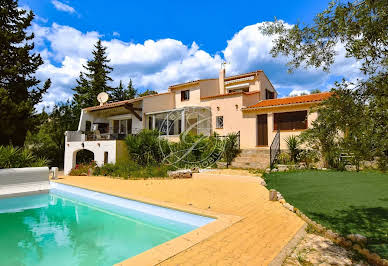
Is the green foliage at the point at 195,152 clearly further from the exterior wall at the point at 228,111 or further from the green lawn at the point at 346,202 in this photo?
the green lawn at the point at 346,202

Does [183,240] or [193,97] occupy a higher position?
[193,97]

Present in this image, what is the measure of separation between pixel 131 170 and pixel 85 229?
9372 mm

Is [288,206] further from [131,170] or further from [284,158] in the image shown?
[131,170]

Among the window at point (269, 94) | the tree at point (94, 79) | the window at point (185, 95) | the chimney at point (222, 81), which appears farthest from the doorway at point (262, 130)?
the tree at point (94, 79)

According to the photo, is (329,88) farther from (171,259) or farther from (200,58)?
(200,58)

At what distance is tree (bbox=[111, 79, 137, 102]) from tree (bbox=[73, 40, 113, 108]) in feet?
5.04

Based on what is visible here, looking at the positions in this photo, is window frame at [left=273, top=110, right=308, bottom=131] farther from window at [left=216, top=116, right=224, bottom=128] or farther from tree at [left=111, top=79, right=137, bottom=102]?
tree at [left=111, top=79, right=137, bottom=102]

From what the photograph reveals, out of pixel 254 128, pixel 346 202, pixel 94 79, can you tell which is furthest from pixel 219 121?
pixel 94 79

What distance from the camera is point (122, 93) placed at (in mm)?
41125

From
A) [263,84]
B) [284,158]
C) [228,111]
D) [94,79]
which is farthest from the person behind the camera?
[94,79]

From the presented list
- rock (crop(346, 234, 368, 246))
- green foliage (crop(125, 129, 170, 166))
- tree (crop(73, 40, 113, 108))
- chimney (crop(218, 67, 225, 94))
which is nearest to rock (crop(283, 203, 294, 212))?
rock (crop(346, 234, 368, 246))

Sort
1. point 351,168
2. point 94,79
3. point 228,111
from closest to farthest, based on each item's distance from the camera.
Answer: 1. point 351,168
2. point 228,111
3. point 94,79

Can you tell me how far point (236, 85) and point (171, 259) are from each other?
23.5 meters

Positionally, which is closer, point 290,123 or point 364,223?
point 364,223
